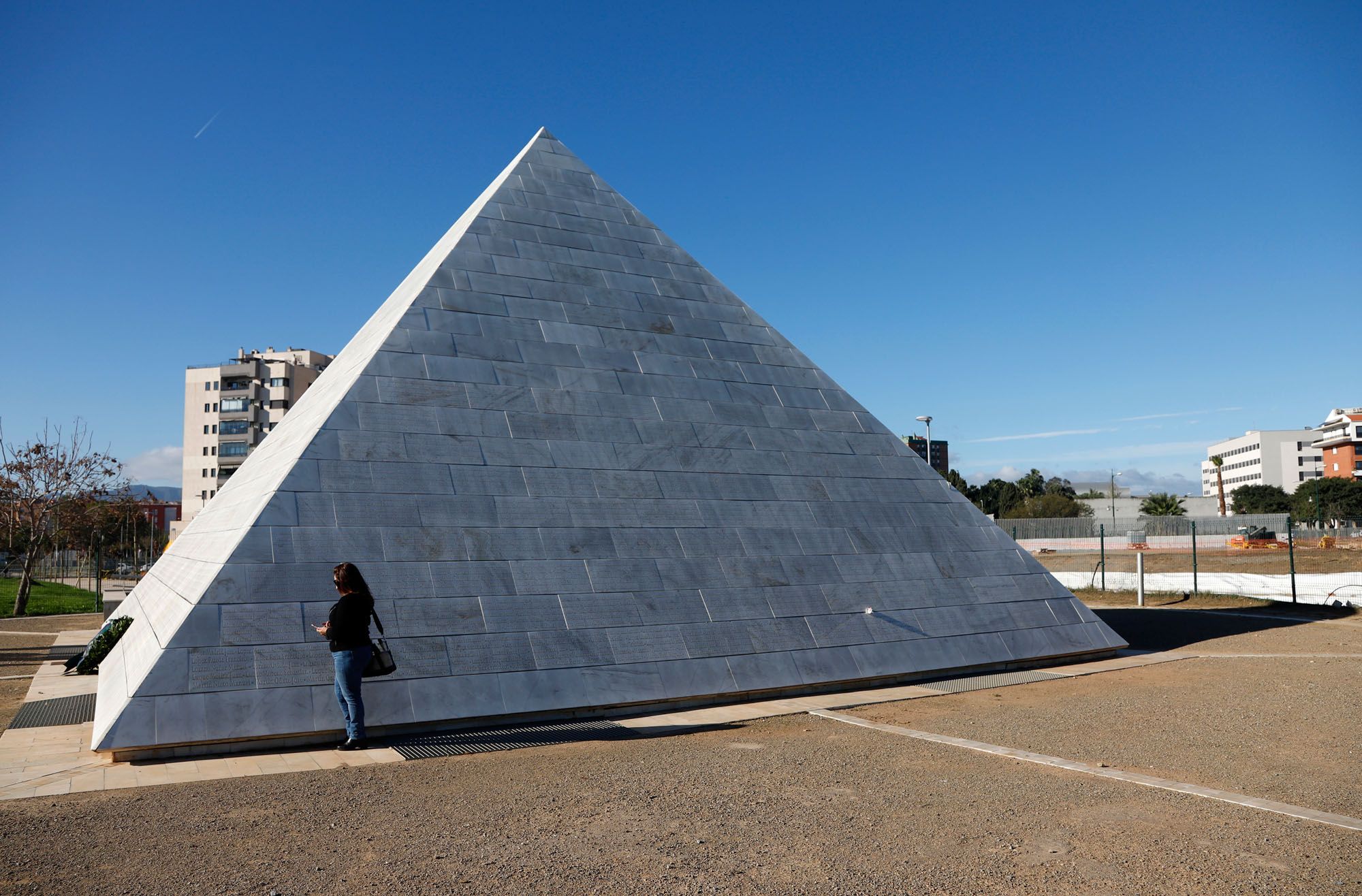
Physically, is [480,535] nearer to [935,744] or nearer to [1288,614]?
[935,744]

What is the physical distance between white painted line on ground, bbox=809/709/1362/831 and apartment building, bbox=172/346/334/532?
78002 millimetres

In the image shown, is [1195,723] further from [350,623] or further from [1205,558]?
[1205,558]

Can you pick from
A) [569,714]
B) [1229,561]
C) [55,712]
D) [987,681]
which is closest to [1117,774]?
[987,681]

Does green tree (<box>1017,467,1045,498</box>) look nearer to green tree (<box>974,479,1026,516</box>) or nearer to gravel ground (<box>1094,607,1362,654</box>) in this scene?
green tree (<box>974,479,1026,516</box>)

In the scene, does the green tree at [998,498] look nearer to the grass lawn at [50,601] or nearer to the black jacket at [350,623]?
the grass lawn at [50,601]

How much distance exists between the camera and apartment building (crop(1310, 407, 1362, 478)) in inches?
4560

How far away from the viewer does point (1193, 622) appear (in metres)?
19.8

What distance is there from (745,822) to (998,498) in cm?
10694

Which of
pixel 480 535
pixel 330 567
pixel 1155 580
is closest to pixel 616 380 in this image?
pixel 480 535

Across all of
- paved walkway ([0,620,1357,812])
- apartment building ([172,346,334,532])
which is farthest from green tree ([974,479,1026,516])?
paved walkway ([0,620,1357,812])

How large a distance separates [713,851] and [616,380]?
7.66 metres

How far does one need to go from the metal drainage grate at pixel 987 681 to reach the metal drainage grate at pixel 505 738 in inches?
182

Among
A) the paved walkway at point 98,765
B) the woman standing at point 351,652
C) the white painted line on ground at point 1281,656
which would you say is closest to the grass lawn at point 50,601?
the paved walkway at point 98,765

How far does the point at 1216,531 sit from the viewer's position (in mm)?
42906
